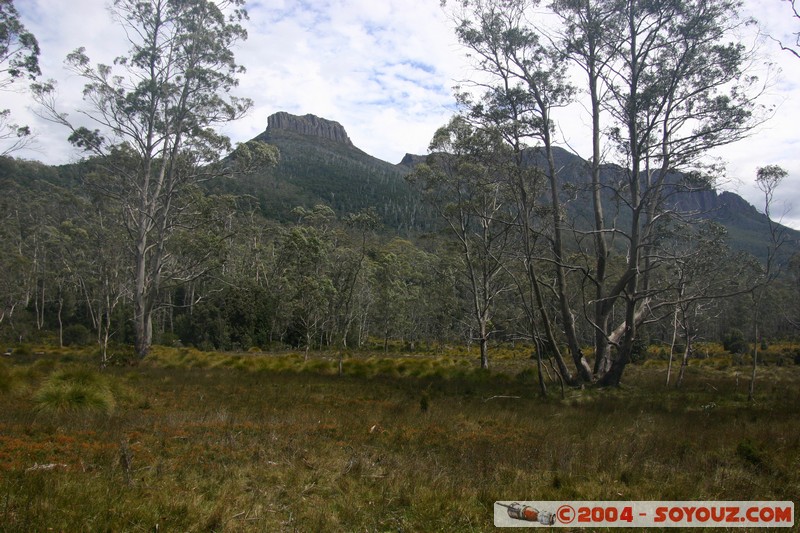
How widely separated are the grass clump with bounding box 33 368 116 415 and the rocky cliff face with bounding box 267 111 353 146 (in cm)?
18506

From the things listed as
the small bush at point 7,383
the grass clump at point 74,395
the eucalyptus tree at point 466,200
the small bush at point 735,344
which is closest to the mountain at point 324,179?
the small bush at point 735,344

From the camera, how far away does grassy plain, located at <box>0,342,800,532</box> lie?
3.79 meters

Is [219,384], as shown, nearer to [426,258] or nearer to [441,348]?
[441,348]

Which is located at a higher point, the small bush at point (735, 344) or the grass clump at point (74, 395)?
the grass clump at point (74, 395)

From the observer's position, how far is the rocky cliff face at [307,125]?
185750 millimetres

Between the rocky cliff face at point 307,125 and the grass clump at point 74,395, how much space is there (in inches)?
7286

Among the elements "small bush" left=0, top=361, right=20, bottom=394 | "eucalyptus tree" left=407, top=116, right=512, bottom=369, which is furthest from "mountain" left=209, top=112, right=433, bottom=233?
"small bush" left=0, top=361, right=20, bottom=394

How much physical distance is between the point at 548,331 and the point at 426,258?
46848 mm

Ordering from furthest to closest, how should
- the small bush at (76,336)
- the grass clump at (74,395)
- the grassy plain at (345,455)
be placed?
the small bush at (76,336)
the grass clump at (74,395)
the grassy plain at (345,455)

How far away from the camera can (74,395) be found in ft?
25.4

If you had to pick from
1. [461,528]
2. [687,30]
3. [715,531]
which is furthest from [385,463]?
[687,30]

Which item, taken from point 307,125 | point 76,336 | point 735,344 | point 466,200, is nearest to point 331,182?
point 307,125

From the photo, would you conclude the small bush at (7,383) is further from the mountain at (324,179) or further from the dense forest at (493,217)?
the mountain at (324,179)

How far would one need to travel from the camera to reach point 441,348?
41.9 metres
